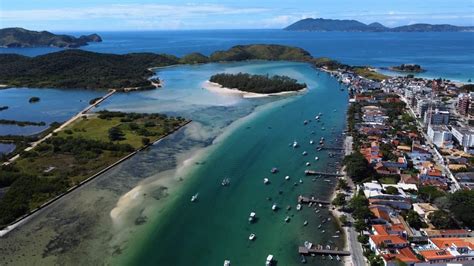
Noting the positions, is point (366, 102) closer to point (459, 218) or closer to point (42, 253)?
point (459, 218)

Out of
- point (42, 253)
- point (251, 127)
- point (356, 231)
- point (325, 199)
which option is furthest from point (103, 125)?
point (356, 231)

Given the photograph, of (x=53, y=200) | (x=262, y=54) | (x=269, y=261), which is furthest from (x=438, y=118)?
(x=262, y=54)

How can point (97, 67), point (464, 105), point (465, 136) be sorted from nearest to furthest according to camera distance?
1. point (465, 136)
2. point (464, 105)
3. point (97, 67)

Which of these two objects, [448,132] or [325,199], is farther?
[448,132]

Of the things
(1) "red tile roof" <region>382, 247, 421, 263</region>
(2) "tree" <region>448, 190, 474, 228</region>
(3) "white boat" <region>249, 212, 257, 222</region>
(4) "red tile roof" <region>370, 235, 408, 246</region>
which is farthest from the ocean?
(2) "tree" <region>448, 190, 474, 228</region>

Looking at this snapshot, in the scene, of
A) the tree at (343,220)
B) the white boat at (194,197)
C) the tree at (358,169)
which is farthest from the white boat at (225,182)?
the tree at (358,169)

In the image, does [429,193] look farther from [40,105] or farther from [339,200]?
[40,105]
